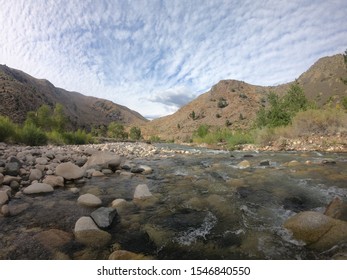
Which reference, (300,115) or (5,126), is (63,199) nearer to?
(5,126)

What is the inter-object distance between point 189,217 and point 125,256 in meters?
2.06

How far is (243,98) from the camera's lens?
101m

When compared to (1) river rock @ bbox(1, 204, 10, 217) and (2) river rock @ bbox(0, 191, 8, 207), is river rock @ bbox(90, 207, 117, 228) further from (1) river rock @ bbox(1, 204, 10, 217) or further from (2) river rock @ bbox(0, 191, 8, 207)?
(2) river rock @ bbox(0, 191, 8, 207)

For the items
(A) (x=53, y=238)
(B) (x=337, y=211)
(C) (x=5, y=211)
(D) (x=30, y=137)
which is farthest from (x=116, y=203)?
(D) (x=30, y=137)

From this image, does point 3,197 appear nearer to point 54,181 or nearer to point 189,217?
point 54,181

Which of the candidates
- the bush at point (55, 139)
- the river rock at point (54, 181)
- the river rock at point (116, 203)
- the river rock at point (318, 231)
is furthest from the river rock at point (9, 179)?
the bush at point (55, 139)

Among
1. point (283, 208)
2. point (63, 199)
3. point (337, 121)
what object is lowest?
point (283, 208)

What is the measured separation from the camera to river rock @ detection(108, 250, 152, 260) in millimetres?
3355

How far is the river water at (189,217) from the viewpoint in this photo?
3.65m

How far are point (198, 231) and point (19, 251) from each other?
3.06 metres

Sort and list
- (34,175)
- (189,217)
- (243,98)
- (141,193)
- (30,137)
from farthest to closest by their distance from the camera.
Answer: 1. (243,98)
2. (30,137)
3. (34,175)
4. (141,193)
5. (189,217)

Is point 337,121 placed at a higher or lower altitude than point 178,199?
higher

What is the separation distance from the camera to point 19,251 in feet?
11.8
